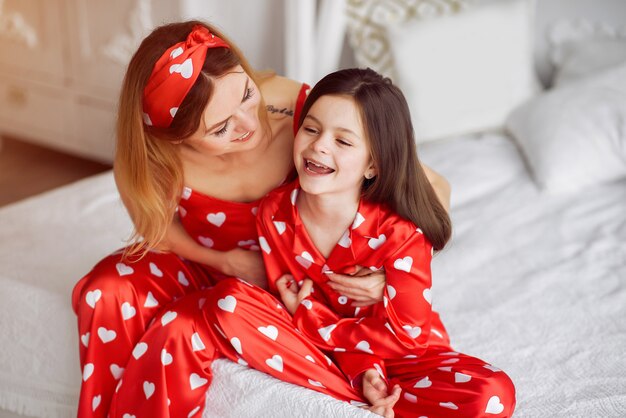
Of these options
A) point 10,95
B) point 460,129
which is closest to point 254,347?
point 460,129

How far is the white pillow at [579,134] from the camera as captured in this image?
7.38ft

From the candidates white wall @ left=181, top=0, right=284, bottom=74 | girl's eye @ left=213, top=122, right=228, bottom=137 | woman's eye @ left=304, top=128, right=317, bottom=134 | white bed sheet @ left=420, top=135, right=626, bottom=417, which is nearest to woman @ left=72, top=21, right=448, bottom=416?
girl's eye @ left=213, top=122, right=228, bottom=137

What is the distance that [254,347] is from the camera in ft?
4.55

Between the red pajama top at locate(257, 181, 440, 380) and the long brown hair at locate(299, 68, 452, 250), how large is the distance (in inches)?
1.0

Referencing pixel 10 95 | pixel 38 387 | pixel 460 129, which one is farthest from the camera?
pixel 10 95

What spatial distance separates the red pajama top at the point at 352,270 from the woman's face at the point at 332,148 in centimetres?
10

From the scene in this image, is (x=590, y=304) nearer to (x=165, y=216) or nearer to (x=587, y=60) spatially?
(x=165, y=216)

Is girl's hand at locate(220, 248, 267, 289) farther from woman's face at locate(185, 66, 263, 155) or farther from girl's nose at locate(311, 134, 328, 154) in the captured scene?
girl's nose at locate(311, 134, 328, 154)

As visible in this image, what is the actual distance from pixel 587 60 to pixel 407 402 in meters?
1.58

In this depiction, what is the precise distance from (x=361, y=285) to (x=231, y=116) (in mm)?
365

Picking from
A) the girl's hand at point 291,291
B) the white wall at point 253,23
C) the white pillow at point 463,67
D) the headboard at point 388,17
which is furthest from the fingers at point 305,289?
the white wall at point 253,23

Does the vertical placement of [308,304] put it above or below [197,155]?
below

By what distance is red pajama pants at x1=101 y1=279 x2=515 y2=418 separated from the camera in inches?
54.1

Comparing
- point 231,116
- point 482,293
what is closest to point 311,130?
point 231,116
